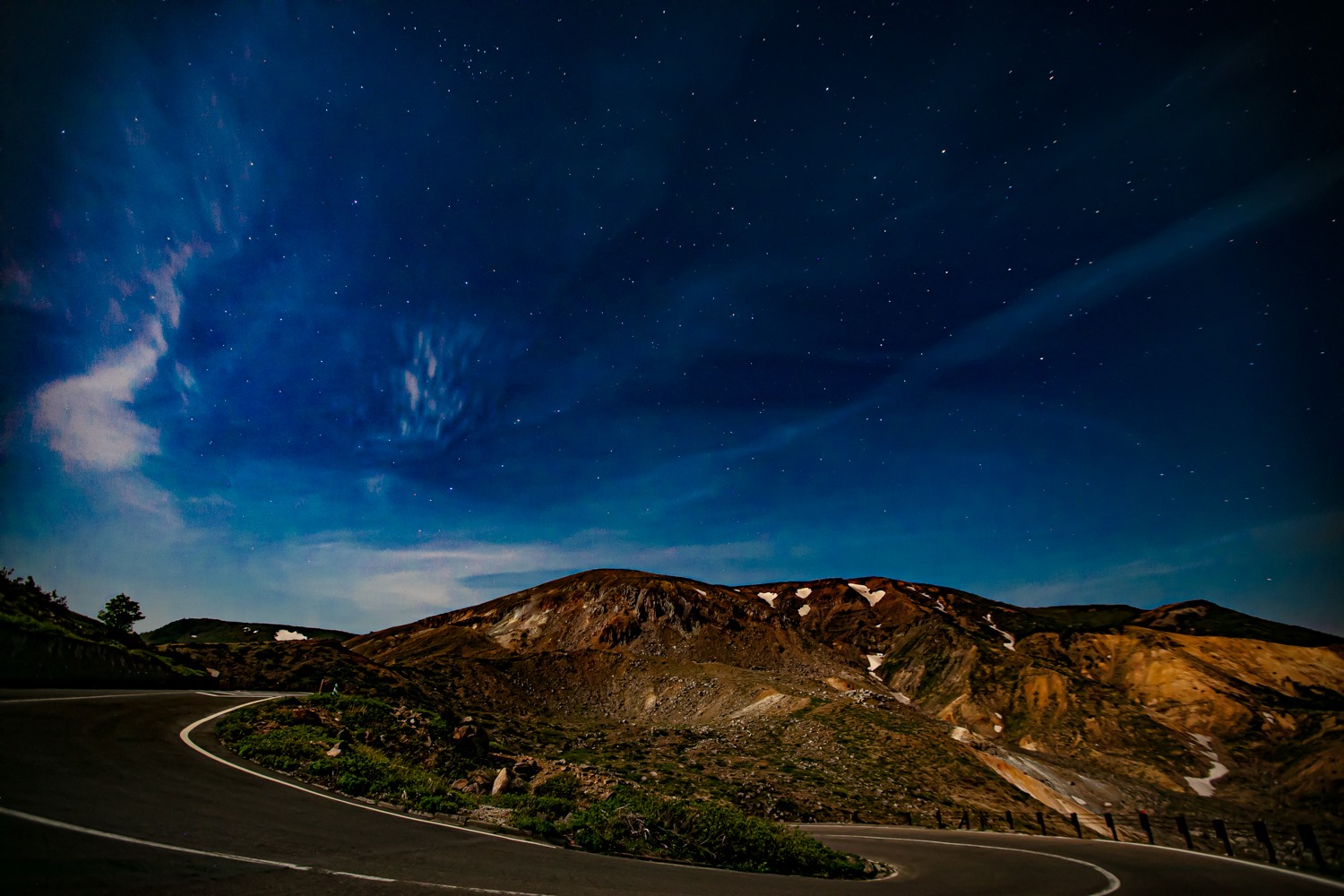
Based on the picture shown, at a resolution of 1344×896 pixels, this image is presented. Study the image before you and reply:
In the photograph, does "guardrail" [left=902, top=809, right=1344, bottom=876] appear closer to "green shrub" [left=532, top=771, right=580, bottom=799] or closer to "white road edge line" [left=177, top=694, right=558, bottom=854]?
"green shrub" [left=532, top=771, right=580, bottom=799]

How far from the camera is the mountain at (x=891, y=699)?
1729 inches

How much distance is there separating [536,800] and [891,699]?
222 feet

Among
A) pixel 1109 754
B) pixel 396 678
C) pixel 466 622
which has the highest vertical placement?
pixel 466 622

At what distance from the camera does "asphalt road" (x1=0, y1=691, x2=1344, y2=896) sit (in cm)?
612

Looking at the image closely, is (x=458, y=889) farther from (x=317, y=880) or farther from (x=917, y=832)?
(x=917, y=832)

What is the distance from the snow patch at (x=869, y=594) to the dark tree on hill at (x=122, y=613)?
17274 cm

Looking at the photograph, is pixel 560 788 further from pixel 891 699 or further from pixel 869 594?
pixel 869 594

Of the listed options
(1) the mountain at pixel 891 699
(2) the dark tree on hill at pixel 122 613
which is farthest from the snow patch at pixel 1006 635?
(2) the dark tree on hill at pixel 122 613

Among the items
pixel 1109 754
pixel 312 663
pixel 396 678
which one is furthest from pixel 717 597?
pixel 312 663

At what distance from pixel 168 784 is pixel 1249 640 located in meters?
151

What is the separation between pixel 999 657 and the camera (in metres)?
117

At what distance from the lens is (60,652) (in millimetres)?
22391

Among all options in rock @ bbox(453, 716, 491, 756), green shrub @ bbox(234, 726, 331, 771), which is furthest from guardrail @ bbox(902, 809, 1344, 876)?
green shrub @ bbox(234, 726, 331, 771)

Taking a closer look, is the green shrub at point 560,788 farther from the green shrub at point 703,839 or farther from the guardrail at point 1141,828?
the guardrail at point 1141,828
